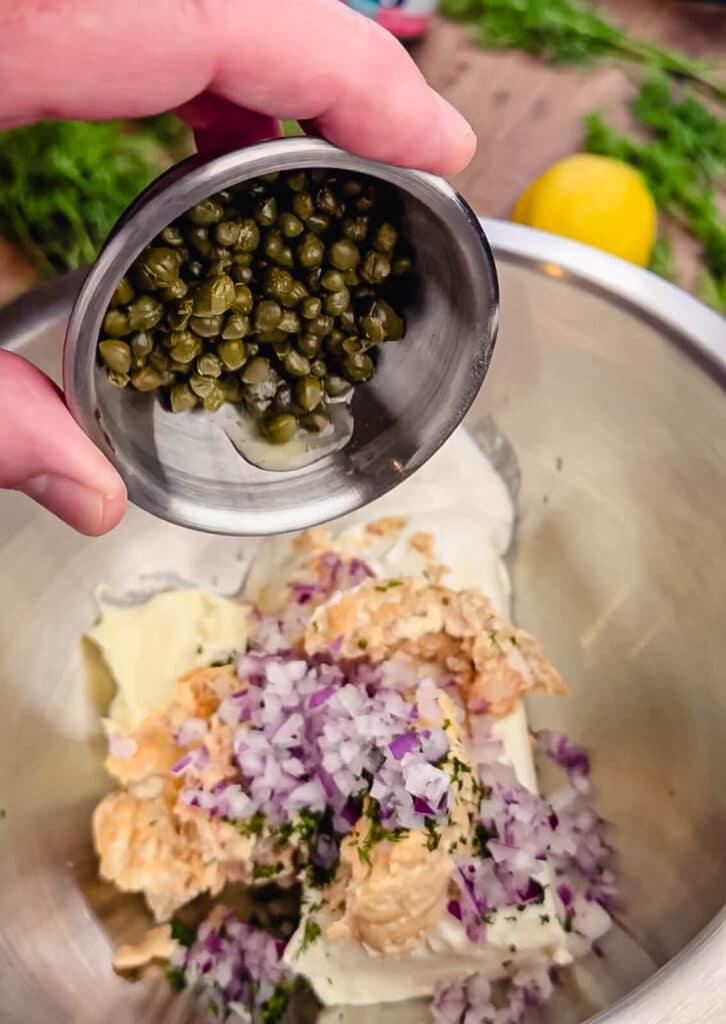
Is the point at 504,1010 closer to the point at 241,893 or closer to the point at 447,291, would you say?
the point at 241,893

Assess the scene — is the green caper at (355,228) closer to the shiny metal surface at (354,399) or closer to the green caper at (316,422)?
the shiny metal surface at (354,399)

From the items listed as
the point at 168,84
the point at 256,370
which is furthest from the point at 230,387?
the point at 168,84

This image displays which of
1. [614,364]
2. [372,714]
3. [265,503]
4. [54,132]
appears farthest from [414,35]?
[372,714]

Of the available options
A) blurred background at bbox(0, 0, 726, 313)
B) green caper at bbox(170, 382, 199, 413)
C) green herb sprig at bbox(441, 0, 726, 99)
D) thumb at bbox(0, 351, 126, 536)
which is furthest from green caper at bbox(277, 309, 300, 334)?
green herb sprig at bbox(441, 0, 726, 99)

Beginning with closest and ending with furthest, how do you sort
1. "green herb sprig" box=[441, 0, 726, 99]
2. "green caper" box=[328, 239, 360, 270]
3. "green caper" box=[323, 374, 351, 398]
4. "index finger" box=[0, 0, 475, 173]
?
"index finger" box=[0, 0, 475, 173] → "green caper" box=[328, 239, 360, 270] → "green caper" box=[323, 374, 351, 398] → "green herb sprig" box=[441, 0, 726, 99]

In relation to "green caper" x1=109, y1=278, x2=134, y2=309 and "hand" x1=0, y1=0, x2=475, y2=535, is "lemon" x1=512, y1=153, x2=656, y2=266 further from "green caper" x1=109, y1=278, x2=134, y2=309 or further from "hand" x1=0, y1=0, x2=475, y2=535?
"green caper" x1=109, y1=278, x2=134, y2=309
